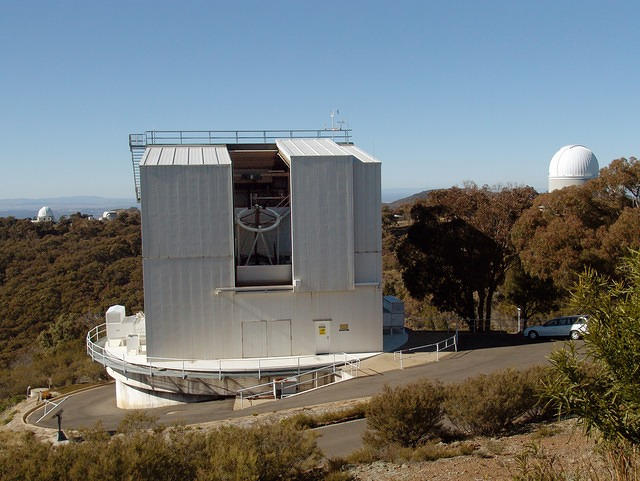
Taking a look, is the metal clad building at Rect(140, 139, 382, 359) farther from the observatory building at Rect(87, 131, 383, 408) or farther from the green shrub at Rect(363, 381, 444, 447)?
the green shrub at Rect(363, 381, 444, 447)

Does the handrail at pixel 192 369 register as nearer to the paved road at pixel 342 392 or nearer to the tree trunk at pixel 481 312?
the paved road at pixel 342 392

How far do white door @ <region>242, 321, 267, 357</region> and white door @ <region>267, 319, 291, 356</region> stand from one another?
6.6 inches

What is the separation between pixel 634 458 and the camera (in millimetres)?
6379

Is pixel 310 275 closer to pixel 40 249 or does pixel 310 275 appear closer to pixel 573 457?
pixel 573 457

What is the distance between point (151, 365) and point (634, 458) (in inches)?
657

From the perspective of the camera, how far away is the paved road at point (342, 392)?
1706cm

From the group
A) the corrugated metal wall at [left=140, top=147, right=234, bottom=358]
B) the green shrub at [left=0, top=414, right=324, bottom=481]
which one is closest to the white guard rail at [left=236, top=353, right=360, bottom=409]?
the corrugated metal wall at [left=140, top=147, right=234, bottom=358]

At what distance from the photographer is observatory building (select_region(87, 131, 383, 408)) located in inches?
807

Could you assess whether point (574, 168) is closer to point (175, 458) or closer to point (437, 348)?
point (437, 348)

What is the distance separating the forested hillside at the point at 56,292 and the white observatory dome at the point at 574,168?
27191 millimetres

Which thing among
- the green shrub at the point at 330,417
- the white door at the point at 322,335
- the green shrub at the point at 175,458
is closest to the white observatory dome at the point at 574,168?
the white door at the point at 322,335

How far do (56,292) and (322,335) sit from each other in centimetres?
2715

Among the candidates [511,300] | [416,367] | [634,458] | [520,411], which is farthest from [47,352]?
[634,458]

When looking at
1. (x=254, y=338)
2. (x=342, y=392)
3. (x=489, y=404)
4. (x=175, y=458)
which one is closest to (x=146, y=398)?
(x=254, y=338)
